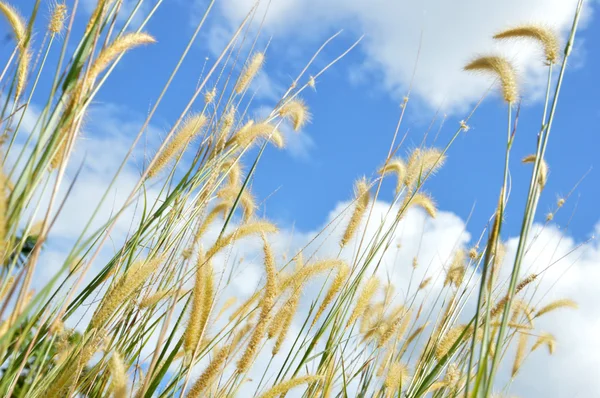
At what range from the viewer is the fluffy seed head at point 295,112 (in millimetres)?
2057

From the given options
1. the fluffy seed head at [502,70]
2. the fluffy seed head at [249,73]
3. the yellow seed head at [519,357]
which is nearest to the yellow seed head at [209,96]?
the fluffy seed head at [249,73]

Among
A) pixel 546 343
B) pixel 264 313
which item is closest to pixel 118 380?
pixel 264 313

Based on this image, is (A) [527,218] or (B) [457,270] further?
(B) [457,270]

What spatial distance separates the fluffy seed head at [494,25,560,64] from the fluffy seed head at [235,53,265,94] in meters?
0.75

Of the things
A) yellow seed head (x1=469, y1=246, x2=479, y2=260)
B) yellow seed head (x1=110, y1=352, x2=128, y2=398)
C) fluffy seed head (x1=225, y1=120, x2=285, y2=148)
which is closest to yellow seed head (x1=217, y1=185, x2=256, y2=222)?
fluffy seed head (x1=225, y1=120, x2=285, y2=148)

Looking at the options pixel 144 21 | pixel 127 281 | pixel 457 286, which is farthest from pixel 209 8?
pixel 457 286

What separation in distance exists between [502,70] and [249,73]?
821 mm

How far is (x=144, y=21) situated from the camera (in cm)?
133

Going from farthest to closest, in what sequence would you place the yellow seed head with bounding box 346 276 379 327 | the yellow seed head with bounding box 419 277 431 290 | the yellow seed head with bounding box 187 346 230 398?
1. the yellow seed head with bounding box 419 277 431 290
2. the yellow seed head with bounding box 346 276 379 327
3. the yellow seed head with bounding box 187 346 230 398

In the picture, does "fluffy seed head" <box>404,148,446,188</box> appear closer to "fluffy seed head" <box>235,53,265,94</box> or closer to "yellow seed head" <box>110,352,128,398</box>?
"fluffy seed head" <box>235,53,265,94</box>

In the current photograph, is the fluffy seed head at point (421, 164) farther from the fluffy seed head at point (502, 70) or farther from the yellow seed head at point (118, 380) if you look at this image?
the yellow seed head at point (118, 380)

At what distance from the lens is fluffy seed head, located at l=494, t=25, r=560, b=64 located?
132cm

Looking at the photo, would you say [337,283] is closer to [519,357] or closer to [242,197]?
[242,197]

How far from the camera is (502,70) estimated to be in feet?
4.53
